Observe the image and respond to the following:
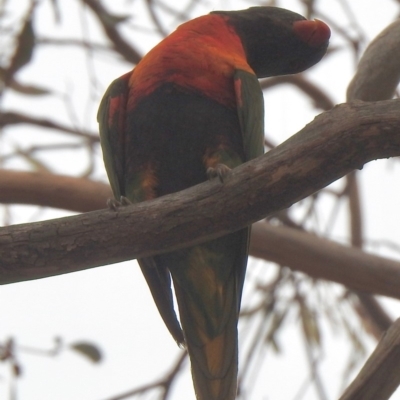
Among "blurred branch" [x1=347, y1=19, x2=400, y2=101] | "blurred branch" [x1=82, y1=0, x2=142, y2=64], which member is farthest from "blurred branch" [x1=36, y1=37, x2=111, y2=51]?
"blurred branch" [x1=347, y1=19, x2=400, y2=101]

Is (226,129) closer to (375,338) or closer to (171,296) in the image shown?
(171,296)

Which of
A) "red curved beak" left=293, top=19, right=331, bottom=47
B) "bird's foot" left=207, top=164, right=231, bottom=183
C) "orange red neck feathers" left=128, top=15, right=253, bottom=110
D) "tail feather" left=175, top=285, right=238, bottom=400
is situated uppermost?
"red curved beak" left=293, top=19, right=331, bottom=47

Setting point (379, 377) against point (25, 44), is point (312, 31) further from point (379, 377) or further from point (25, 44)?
point (379, 377)

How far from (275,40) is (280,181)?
137 cm

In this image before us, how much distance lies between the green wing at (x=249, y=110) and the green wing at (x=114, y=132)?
1.69 feet

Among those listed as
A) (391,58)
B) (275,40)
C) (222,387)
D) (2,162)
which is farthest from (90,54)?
(222,387)

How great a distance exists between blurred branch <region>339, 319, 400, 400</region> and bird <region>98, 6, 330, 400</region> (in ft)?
1.99

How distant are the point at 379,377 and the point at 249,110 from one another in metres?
1.17

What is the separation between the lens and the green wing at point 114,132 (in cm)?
304

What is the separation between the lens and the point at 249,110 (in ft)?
9.52

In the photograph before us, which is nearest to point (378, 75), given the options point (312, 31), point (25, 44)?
point (312, 31)

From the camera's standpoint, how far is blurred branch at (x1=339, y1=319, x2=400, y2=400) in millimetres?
2354

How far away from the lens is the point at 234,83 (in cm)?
294

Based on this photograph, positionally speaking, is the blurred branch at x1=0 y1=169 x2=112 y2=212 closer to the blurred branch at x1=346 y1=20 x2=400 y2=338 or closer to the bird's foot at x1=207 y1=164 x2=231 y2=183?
the bird's foot at x1=207 y1=164 x2=231 y2=183
